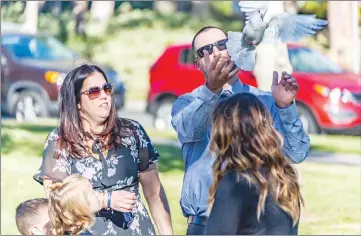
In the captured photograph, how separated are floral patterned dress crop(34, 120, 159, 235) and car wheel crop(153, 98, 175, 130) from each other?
11.6m

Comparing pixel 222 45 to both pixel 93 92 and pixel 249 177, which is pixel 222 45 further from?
pixel 249 177

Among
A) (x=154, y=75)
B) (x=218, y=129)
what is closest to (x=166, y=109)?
(x=154, y=75)

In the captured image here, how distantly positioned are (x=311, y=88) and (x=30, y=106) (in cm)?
516

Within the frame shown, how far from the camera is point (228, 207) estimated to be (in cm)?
346

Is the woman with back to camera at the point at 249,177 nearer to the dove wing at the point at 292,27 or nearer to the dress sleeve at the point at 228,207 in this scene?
the dress sleeve at the point at 228,207

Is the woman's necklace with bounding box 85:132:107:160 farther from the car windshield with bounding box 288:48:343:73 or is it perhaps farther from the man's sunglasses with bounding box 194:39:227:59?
the car windshield with bounding box 288:48:343:73

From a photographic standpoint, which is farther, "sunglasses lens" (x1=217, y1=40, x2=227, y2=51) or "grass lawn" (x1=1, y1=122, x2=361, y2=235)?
"grass lawn" (x1=1, y1=122, x2=361, y2=235)

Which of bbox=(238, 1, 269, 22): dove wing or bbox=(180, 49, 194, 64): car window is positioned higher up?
bbox=(238, 1, 269, 22): dove wing

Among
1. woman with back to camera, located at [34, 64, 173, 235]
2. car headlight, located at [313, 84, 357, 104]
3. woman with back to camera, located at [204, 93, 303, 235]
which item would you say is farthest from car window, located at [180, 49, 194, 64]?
woman with back to camera, located at [204, 93, 303, 235]

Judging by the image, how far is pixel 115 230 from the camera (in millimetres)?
4395

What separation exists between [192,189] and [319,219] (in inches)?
189

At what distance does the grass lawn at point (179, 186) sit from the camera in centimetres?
880

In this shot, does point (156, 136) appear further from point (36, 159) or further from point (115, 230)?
point (115, 230)

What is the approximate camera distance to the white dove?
4.31 m
